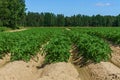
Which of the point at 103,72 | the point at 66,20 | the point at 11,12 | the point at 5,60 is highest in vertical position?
the point at 103,72

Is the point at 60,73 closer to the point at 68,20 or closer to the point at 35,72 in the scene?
the point at 35,72

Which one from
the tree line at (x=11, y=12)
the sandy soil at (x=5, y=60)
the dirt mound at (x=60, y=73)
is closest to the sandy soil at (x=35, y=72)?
the dirt mound at (x=60, y=73)

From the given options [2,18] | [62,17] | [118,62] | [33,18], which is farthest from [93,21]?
[118,62]

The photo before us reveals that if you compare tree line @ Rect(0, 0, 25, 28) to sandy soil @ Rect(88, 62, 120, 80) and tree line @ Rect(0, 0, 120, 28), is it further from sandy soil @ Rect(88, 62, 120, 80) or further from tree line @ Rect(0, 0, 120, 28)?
sandy soil @ Rect(88, 62, 120, 80)

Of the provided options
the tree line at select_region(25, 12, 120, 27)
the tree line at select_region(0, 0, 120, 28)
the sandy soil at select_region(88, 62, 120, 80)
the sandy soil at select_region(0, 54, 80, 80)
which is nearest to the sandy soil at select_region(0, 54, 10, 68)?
the sandy soil at select_region(0, 54, 80, 80)

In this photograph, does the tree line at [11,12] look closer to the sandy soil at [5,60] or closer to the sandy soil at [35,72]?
the sandy soil at [5,60]

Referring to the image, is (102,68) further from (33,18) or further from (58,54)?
(33,18)

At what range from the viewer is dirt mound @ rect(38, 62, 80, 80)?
1392 cm

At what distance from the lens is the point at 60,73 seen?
576 inches

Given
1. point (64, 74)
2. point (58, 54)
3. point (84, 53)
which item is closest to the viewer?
point (64, 74)

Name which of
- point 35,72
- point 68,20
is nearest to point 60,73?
point 35,72

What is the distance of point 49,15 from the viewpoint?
161 m

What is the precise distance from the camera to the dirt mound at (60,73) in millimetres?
13922

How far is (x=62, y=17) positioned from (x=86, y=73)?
139 m
